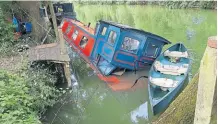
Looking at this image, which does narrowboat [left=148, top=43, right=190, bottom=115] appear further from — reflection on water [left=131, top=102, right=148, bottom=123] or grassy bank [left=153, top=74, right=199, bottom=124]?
grassy bank [left=153, top=74, right=199, bottom=124]

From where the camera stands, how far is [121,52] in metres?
9.77

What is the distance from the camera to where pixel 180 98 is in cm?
341

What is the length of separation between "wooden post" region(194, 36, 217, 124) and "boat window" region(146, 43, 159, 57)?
25.0 feet

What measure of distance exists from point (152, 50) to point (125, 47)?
3.87ft

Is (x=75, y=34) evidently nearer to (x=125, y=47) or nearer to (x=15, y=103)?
(x=125, y=47)

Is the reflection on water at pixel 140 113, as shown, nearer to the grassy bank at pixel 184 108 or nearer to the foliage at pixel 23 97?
the foliage at pixel 23 97

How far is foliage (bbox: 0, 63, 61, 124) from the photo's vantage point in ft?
15.4

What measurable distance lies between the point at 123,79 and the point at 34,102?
16.1 ft

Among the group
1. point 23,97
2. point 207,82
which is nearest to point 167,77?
point 23,97

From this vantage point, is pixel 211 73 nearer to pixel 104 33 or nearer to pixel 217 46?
pixel 217 46

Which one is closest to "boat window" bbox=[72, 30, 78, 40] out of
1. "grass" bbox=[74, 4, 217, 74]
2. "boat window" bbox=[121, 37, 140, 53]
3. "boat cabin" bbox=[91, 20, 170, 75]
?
"boat cabin" bbox=[91, 20, 170, 75]

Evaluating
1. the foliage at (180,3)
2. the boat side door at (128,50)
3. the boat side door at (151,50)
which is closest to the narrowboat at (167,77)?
the boat side door at (151,50)

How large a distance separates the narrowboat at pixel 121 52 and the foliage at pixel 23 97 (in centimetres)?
326

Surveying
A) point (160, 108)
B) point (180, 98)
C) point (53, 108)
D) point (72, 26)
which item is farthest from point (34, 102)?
point (72, 26)
